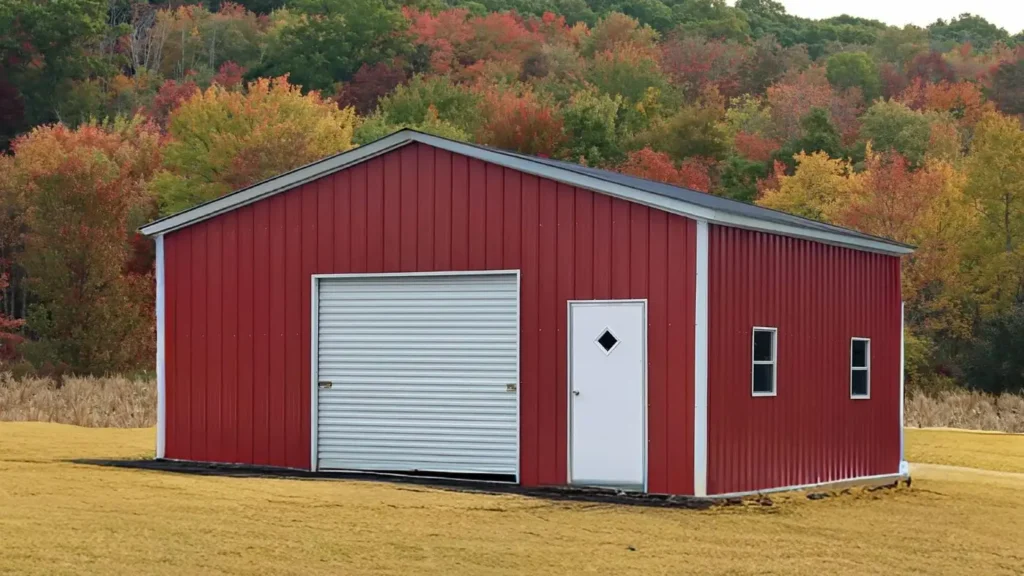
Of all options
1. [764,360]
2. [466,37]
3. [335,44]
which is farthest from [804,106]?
[764,360]

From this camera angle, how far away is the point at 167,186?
164ft

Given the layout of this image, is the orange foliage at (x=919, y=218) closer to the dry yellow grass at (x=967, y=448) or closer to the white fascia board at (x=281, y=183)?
the dry yellow grass at (x=967, y=448)

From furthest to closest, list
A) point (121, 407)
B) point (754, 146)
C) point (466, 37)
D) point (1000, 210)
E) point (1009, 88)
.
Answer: point (466, 37) < point (1009, 88) < point (754, 146) < point (1000, 210) < point (121, 407)

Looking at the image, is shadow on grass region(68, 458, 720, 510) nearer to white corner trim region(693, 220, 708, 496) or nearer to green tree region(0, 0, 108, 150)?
white corner trim region(693, 220, 708, 496)

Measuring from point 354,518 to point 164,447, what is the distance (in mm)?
6485

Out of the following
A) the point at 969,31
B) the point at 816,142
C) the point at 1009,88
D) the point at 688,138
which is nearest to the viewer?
the point at 816,142

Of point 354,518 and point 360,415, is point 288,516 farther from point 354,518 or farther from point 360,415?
point 360,415

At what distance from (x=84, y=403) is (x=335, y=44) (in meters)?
49.9

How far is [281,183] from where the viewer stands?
1881cm

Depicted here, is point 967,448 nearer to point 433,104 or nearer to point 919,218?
point 919,218

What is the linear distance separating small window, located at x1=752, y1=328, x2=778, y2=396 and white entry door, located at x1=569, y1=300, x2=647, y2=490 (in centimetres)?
150

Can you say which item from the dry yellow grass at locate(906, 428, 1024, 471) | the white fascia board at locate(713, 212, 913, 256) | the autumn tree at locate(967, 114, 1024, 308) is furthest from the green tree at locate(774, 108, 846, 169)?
the white fascia board at locate(713, 212, 913, 256)

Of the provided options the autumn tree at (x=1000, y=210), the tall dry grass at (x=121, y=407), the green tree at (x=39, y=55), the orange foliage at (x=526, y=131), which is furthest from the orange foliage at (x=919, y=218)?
the green tree at (x=39, y=55)

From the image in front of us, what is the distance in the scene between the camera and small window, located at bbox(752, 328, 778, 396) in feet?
56.8
